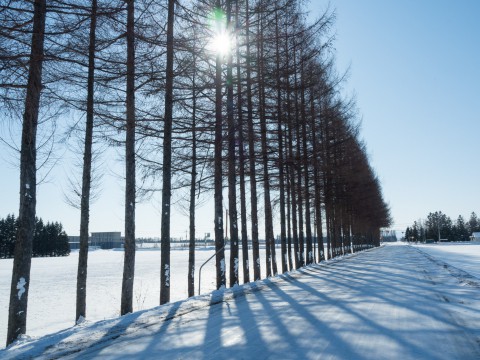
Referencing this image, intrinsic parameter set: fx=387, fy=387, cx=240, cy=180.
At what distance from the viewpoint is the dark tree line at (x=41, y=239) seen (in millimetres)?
91875

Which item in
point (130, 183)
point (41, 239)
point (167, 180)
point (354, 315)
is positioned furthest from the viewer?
point (41, 239)

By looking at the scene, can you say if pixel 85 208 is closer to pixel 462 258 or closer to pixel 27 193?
pixel 27 193

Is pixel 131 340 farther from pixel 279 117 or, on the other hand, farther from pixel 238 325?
pixel 279 117

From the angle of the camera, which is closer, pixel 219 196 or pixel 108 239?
pixel 219 196

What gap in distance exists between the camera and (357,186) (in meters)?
31.5

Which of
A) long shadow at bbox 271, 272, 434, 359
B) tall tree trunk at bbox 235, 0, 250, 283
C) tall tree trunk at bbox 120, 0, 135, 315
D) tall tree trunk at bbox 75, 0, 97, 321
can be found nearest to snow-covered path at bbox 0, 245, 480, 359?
long shadow at bbox 271, 272, 434, 359

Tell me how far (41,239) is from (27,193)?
101m

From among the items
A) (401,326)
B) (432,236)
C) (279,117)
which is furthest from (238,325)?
(432,236)

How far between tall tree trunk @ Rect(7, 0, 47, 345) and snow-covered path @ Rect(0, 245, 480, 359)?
6.48ft

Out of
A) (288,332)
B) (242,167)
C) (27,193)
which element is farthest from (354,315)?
(242,167)

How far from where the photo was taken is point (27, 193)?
742cm

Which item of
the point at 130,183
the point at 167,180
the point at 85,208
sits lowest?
the point at 85,208

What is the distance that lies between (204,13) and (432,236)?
138m

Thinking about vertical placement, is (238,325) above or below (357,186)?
below
